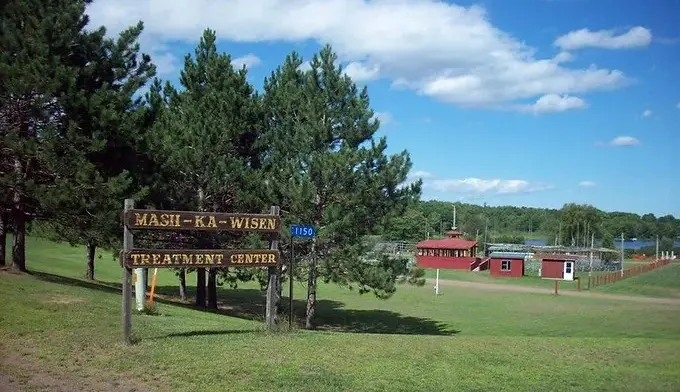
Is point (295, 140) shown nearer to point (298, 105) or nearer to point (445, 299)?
point (298, 105)

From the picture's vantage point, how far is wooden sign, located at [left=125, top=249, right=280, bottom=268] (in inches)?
A: 390

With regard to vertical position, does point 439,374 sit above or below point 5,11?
below

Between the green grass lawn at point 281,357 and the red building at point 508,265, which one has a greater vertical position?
the green grass lawn at point 281,357

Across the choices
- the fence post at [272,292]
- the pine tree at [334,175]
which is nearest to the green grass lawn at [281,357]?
the fence post at [272,292]

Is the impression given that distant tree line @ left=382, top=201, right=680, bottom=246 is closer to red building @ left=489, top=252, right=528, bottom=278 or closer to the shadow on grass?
red building @ left=489, top=252, right=528, bottom=278

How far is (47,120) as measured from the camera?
1722 cm

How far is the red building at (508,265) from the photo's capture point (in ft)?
195

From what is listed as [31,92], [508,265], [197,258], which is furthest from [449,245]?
[197,258]

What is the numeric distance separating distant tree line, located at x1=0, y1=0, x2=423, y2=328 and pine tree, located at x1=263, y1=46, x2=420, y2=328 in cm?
5

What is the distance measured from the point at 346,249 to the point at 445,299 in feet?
54.6

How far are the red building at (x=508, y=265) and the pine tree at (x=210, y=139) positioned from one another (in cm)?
4081

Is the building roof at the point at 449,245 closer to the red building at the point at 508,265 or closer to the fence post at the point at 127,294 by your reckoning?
the red building at the point at 508,265

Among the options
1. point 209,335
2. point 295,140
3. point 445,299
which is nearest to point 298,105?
point 295,140

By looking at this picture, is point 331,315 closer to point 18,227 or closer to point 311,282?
point 311,282
